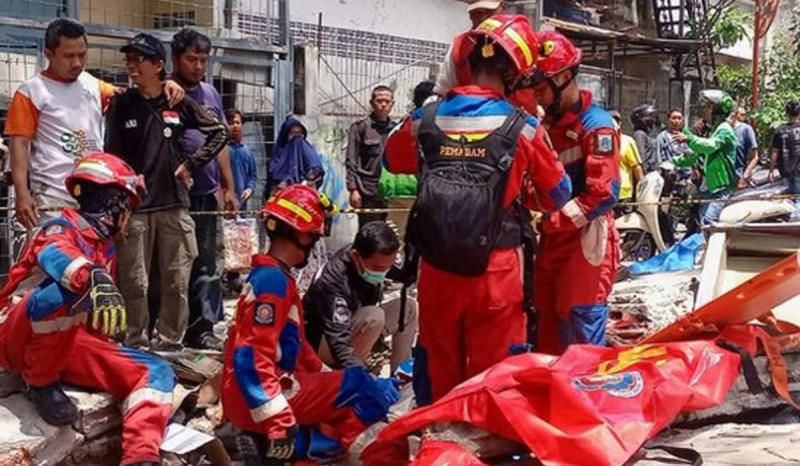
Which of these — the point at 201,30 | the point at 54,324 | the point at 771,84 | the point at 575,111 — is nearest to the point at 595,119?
the point at 575,111

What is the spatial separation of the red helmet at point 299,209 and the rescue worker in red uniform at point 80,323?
565 mm

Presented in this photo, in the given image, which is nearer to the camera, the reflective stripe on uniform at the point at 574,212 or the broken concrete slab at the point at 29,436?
the broken concrete slab at the point at 29,436

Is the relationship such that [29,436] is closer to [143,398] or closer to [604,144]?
[143,398]

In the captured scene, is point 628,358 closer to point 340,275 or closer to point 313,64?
point 340,275

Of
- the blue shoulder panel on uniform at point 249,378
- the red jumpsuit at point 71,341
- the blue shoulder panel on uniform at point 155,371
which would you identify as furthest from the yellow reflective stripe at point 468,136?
the blue shoulder panel on uniform at point 155,371

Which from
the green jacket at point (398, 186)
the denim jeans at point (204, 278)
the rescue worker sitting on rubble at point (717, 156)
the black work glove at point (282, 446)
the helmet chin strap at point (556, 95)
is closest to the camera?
the black work glove at point (282, 446)

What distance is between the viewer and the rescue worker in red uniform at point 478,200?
12.5 feet

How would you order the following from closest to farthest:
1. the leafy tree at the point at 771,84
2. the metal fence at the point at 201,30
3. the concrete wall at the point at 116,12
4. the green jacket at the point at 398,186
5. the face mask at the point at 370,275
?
the face mask at the point at 370,275
the metal fence at the point at 201,30
the green jacket at the point at 398,186
the concrete wall at the point at 116,12
the leafy tree at the point at 771,84

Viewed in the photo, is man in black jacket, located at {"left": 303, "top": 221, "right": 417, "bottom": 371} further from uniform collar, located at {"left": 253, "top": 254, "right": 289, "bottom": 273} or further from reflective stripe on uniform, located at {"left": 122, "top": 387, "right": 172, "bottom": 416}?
reflective stripe on uniform, located at {"left": 122, "top": 387, "right": 172, "bottom": 416}

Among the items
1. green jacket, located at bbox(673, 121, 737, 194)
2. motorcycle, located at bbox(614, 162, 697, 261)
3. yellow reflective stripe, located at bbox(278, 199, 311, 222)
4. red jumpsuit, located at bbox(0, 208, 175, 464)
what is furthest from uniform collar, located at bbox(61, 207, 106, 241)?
green jacket, located at bbox(673, 121, 737, 194)

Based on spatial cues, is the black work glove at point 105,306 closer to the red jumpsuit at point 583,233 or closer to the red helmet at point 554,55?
the red jumpsuit at point 583,233

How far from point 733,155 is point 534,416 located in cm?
714

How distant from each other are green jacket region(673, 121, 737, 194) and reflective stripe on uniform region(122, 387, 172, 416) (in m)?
6.92

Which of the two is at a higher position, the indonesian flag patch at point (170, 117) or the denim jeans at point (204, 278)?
the indonesian flag patch at point (170, 117)
